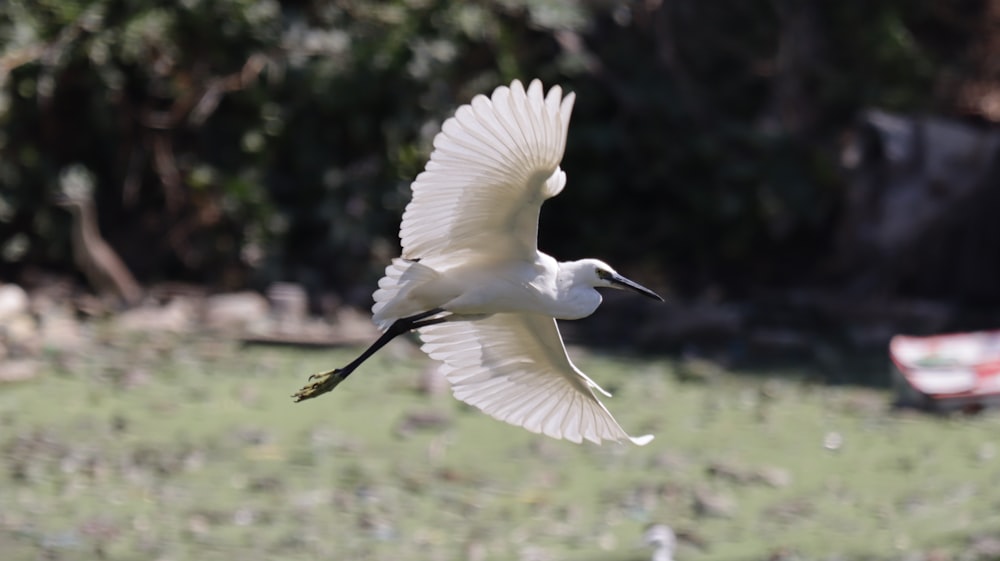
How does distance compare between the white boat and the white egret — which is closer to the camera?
the white egret

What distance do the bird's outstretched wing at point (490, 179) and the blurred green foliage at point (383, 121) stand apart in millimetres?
4918

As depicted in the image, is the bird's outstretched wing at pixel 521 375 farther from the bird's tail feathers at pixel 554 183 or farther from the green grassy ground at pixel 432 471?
the green grassy ground at pixel 432 471

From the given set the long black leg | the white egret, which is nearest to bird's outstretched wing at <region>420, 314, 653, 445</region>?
the white egret

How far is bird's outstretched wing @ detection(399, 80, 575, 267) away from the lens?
2.86m

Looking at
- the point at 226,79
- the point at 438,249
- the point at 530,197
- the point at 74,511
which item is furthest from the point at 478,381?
the point at 226,79

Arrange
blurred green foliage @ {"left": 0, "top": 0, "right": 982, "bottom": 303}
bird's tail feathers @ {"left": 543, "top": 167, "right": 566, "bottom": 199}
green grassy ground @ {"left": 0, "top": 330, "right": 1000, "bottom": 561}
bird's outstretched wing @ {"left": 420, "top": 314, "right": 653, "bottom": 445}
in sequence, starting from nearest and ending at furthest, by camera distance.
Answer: bird's tail feathers @ {"left": 543, "top": 167, "right": 566, "bottom": 199}
bird's outstretched wing @ {"left": 420, "top": 314, "right": 653, "bottom": 445}
green grassy ground @ {"left": 0, "top": 330, "right": 1000, "bottom": 561}
blurred green foliage @ {"left": 0, "top": 0, "right": 982, "bottom": 303}

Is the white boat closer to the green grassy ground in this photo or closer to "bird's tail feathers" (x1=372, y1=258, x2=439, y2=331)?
the green grassy ground

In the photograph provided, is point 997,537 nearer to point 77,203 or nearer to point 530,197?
point 530,197

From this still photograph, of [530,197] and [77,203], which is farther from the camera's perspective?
[77,203]

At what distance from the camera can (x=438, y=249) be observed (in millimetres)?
3334

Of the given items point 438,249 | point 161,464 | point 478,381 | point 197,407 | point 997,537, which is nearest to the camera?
point 438,249

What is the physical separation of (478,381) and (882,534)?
206 cm

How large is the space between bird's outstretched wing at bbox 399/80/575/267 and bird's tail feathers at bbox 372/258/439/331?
4cm

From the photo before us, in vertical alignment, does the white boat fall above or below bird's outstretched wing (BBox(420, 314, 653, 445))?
above
